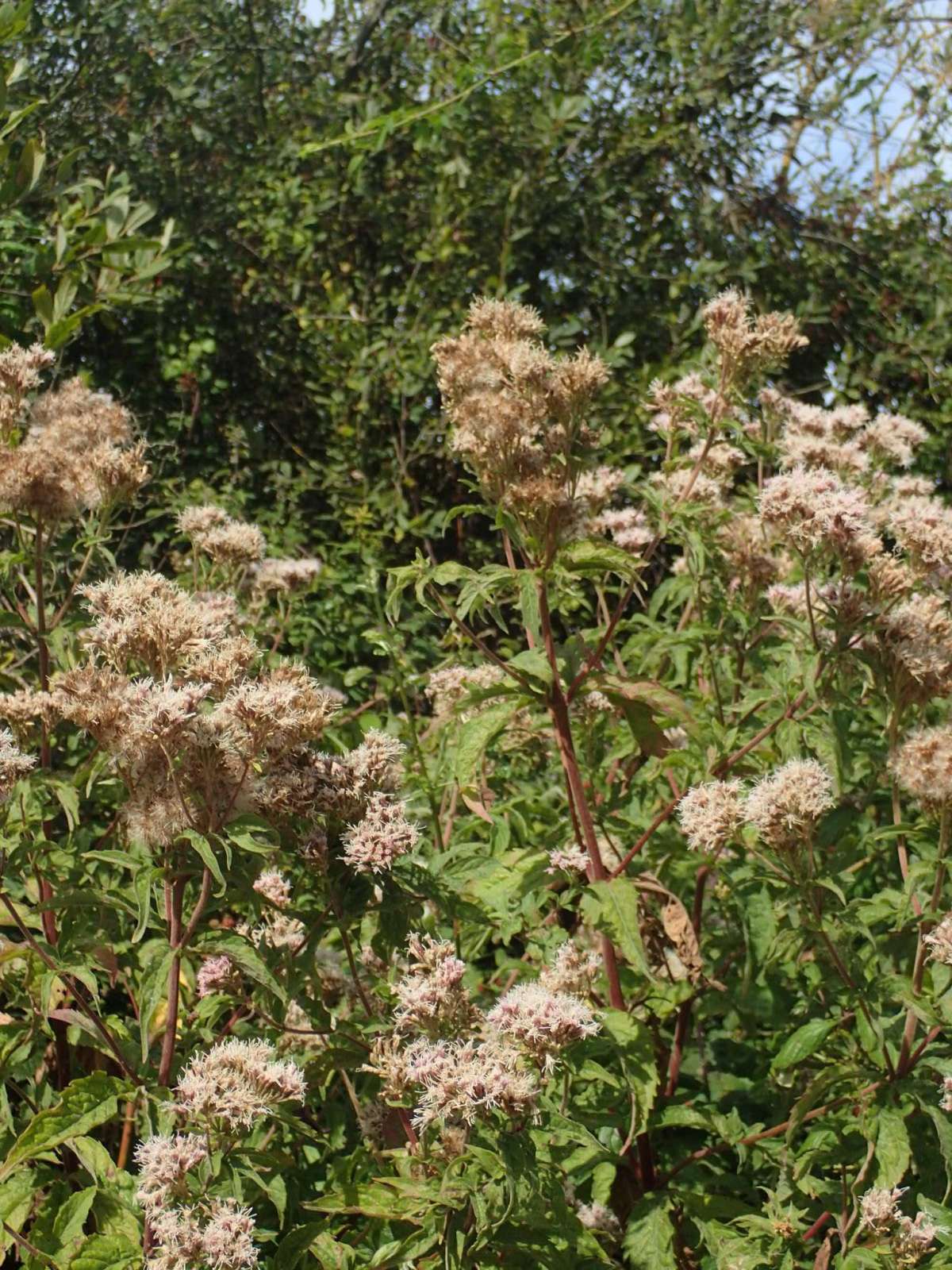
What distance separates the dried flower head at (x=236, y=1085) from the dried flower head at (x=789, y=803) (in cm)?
101

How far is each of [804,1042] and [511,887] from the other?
0.70 meters

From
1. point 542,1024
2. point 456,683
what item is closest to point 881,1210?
point 542,1024

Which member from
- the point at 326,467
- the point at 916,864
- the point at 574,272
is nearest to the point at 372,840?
the point at 916,864

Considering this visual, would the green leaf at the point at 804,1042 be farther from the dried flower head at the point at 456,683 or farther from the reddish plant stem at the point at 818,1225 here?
the dried flower head at the point at 456,683

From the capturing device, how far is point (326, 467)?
22.0 ft

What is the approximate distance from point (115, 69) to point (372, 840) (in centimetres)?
541

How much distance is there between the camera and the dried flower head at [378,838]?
93.4 inches

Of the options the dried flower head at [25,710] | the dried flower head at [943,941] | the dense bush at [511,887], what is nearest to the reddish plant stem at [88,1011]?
the dense bush at [511,887]

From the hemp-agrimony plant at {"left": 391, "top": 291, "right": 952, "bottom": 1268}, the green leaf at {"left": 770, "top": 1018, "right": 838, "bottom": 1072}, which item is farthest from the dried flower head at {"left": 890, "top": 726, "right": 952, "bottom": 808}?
the green leaf at {"left": 770, "top": 1018, "right": 838, "bottom": 1072}

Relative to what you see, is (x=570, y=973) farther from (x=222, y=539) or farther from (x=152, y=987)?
(x=222, y=539)

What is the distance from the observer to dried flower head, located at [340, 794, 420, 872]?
237cm

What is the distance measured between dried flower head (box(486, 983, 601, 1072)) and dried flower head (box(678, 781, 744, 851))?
660 mm

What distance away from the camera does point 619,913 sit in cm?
275

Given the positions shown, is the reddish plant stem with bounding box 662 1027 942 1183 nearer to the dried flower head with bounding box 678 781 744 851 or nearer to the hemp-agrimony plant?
the hemp-agrimony plant
